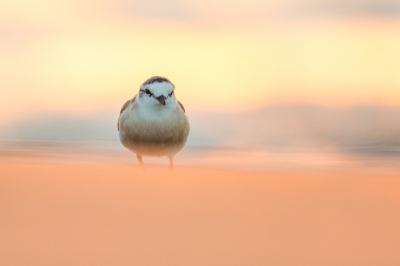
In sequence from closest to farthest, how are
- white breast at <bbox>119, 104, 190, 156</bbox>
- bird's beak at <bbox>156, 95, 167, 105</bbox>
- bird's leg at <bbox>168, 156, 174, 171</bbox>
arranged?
bird's leg at <bbox>168, 156, 174, 171</bbox>, bird's beak at <bbox>156, 95, 167, 105</bbox>, white breast at <bbox>119, 104, 190, 156</bbox>

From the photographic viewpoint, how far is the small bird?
715 centimetres

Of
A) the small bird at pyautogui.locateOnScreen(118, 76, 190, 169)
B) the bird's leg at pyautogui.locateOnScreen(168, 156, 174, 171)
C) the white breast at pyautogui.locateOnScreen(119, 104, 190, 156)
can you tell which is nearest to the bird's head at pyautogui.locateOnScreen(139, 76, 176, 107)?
the small bird at pyautogui.locateOnScreen(118, 76, 190, 169)

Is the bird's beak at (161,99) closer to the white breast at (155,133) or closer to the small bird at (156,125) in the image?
the small bird at (156,125)

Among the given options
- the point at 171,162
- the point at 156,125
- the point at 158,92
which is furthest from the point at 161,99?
the point at 171,162

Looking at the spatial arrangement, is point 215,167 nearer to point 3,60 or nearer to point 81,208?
point 81,208

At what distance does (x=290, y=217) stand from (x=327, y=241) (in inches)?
16.5

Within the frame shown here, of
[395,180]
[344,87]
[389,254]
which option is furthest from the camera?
[344,87]

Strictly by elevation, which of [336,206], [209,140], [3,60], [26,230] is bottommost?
[26,230]

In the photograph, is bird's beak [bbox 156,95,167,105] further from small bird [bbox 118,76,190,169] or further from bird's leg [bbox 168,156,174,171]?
bird's leg [bbox 168,156,174,171]

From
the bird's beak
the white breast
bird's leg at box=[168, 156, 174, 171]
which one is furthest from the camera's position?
the white breast

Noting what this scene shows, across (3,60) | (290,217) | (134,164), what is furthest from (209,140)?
(3,60)

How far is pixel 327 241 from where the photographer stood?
16.1ft

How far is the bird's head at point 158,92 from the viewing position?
710 cm

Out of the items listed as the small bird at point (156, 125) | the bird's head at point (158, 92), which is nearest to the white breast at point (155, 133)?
the small bird at point (156, 125)
